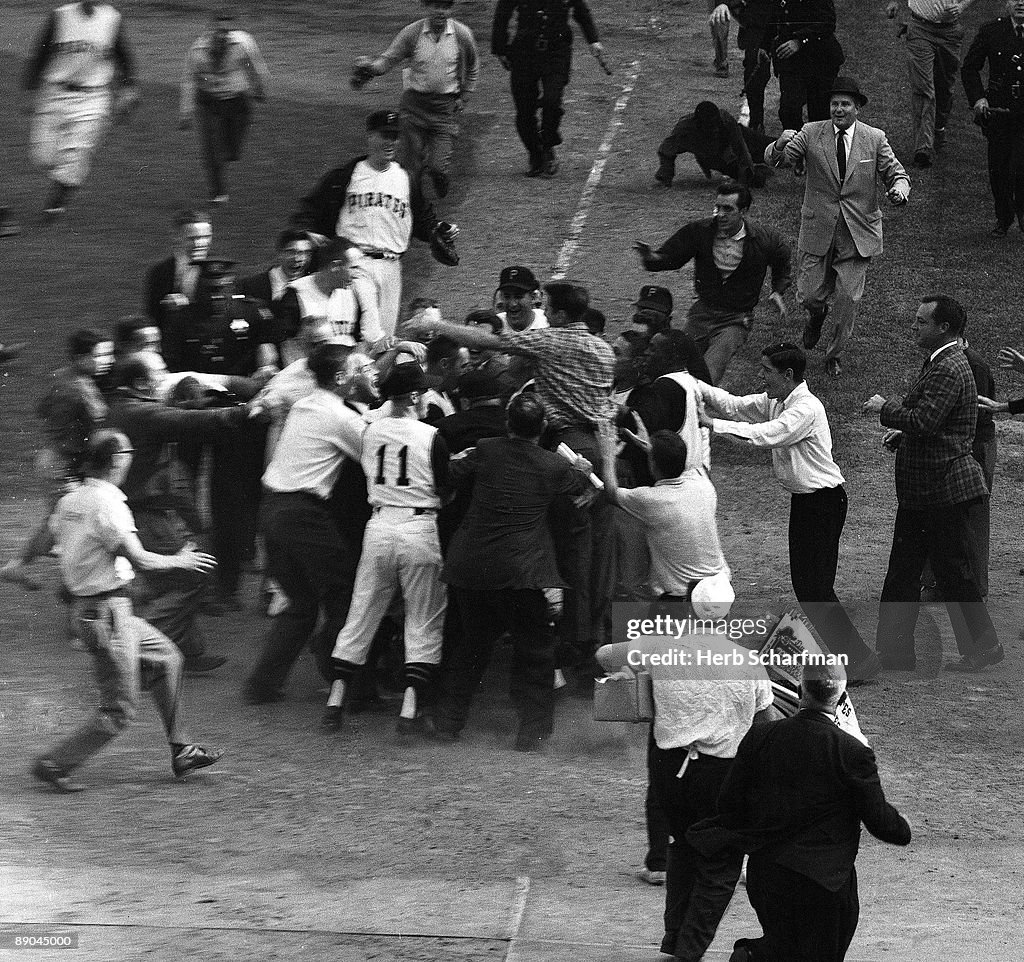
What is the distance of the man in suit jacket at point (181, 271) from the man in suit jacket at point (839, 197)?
5118 millimetres

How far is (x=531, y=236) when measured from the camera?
16.2m

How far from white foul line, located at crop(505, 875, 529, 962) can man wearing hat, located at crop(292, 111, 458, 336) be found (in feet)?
19.9

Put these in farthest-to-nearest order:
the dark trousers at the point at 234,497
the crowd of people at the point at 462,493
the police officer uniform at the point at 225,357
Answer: the police officer uniform at the point at 225,357 → the dark trousers at the point at 234,497 → the crowd of people at the point at 462,493

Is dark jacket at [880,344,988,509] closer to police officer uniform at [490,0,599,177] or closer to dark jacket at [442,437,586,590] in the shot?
dark jacket at [442,437,586,590]

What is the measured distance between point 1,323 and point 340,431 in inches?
262

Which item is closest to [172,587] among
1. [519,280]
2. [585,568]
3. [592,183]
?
[585,568]

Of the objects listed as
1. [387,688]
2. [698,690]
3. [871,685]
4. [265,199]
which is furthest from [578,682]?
[265,199]

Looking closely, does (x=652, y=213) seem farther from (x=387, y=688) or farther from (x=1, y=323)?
(x=387, y=688)

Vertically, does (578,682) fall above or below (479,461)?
below

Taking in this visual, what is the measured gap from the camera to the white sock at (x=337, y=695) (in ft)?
29.8

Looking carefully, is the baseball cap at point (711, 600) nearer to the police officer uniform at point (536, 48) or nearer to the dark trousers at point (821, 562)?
the dark trousers at point (821, 562)

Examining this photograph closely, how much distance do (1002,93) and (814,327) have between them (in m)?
3.20

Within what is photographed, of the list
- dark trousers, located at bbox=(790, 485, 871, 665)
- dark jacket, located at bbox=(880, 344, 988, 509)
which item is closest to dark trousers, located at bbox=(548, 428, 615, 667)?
dark trousers, located at bbox=(790, 485, 871, 665)

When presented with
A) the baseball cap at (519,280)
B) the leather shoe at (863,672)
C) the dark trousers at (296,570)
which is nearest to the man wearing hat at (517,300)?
the baseball cap at (519,280)
